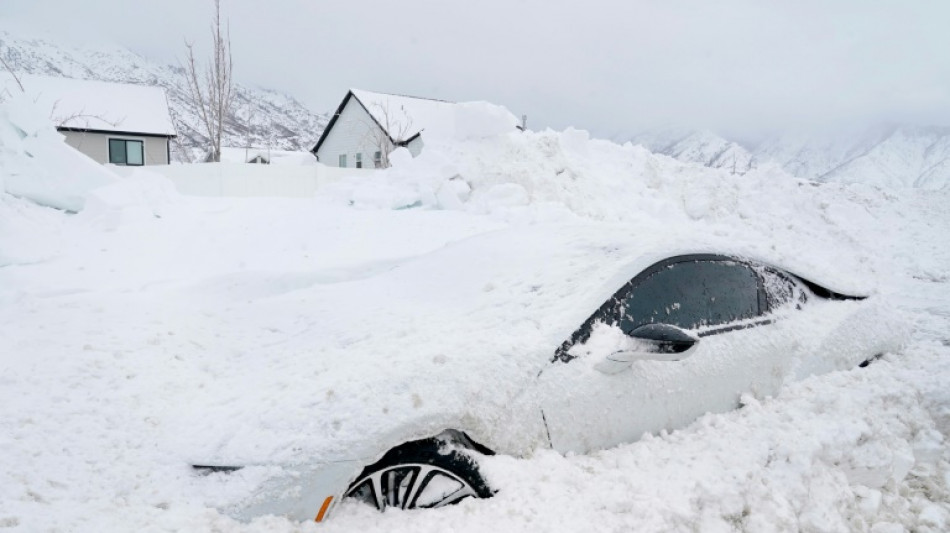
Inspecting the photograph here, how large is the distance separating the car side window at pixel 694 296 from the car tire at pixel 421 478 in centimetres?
117

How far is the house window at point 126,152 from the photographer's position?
26.8m

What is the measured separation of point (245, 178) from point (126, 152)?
50.6 feet

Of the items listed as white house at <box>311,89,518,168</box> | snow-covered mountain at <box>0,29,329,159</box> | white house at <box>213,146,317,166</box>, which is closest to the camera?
white house at <box>311,89,518,168</box>

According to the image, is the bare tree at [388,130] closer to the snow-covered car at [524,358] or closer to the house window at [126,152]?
the house window at [126,152]

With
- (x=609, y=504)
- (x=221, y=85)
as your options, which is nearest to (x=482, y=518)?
(x=609, y=504)

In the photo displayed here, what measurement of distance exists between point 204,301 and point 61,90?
29.9 metres

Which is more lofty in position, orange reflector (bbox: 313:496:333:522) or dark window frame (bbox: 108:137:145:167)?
dark window frame (bbox: 108:137:145:167)

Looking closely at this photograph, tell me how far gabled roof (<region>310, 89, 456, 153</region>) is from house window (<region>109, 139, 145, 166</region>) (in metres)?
10.8

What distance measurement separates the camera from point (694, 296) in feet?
11.3

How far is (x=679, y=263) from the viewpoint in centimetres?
344

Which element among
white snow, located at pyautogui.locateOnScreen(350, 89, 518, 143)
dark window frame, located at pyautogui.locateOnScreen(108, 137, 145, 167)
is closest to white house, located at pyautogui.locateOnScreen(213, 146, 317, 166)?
white snow, located at pyautogui.locateOnScreen(350, 89, 518, 143)

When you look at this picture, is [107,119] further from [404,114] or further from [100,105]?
[404,114]

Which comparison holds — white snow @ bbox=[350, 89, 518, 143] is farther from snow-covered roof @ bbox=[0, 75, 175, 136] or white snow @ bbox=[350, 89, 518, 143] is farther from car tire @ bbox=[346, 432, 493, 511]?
car tire @ bbox=[346, 432, 493, 511]

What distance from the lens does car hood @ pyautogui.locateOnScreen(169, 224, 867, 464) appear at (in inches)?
96.0
